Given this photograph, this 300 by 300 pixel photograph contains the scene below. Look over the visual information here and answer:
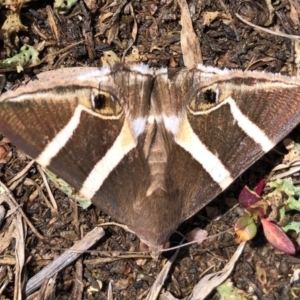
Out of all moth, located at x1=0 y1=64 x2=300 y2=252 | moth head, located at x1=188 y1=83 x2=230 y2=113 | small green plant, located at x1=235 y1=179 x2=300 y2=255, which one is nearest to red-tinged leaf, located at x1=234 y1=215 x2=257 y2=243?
small green plant, located at x1=235 y1=179 x2=300 y2=255

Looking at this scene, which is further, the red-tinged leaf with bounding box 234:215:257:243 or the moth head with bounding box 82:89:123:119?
the red-tinged leaf with bounding box 234:215:257:243

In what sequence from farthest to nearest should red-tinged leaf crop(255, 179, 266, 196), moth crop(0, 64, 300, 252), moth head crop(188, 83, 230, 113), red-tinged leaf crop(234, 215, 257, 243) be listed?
red-tinged leaf crop(255, 179, 266, 196) < red-tinged leaf crop(234, 215, 257, 243) < moth head crop(188, 83, 230, 113) < moth crop(0, 64, 300, 252)

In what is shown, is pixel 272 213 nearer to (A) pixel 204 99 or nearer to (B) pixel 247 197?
(B) pixel 247 197

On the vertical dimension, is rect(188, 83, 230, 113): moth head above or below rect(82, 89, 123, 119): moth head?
below

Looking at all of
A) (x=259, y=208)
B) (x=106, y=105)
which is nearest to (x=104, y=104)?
(x=106, y=105)

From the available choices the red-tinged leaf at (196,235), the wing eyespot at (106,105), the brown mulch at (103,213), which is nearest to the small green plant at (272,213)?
the brown mulch at (103,213)

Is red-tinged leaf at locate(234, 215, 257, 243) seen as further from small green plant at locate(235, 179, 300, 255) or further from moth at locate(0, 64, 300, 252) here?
moth at locate(0, 64, 300, 252)
